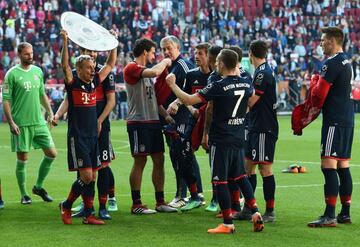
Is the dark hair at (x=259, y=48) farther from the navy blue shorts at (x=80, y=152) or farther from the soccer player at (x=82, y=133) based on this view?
the navy blue shorts at (x=80, y=152)

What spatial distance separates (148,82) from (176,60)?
0.50 m

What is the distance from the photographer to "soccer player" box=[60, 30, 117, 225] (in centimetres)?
1125

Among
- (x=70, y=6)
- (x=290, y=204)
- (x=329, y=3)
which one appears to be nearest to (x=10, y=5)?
(x=70, y=6)

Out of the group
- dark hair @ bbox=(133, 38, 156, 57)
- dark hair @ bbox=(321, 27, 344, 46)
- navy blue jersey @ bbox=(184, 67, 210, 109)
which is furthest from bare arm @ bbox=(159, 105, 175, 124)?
dark hair @ bbox=(321, 27, 344, 46)

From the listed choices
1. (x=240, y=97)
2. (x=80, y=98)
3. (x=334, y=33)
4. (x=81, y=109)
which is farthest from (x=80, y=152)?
(x=334, y=33)

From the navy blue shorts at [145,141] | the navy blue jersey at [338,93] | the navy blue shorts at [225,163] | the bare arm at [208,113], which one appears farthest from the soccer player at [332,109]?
the navy blue shorts at [145,141]

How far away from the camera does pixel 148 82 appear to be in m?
12.4

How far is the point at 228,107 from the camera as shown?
10.6 m

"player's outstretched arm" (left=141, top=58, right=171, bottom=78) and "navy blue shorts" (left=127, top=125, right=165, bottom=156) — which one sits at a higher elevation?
"player's outstretched arm" (left=141, top=58, right=171, bottom=78)

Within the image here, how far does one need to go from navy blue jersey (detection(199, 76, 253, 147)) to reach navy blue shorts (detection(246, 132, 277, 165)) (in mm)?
693

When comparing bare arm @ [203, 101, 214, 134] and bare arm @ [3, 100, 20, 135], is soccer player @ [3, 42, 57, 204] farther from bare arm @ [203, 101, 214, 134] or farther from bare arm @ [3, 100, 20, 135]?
bare arm @ [203, 101, 214, 134]

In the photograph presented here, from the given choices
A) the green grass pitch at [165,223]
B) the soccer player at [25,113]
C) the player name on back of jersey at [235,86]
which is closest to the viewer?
the green grass pitch at [165,223]

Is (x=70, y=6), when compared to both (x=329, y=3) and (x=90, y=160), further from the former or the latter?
(x=90, y=160)

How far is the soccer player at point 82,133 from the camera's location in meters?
11.2
